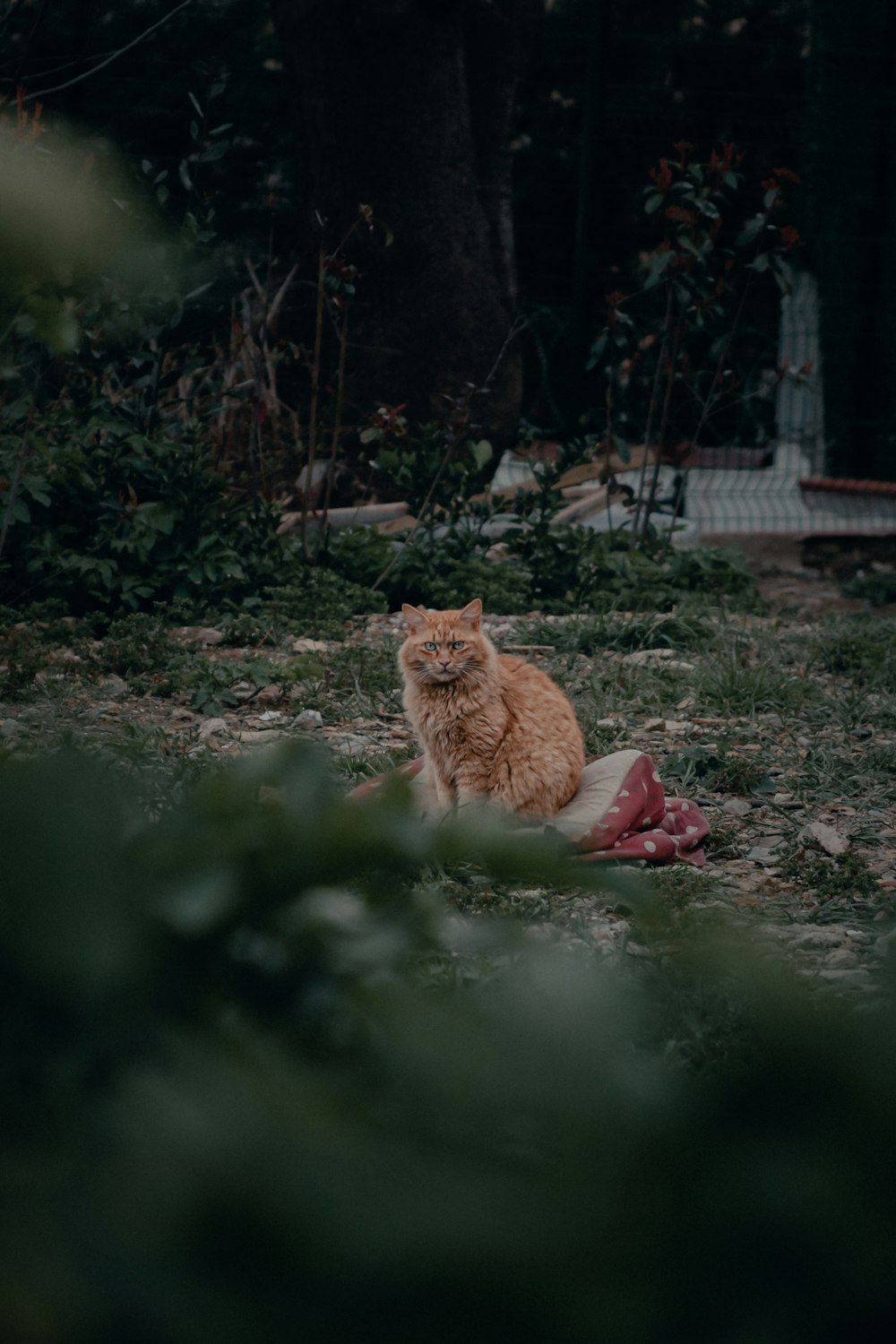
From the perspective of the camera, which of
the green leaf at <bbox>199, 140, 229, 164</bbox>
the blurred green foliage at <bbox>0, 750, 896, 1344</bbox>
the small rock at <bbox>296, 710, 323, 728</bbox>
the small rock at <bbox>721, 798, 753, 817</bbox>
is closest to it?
the blurred green foliage at <bbox>0, 750, 896, 1344</bbox>

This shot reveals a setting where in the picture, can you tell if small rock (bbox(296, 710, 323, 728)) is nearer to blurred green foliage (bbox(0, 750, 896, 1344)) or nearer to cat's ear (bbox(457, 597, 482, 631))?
cat's ear (bbox(457, 597, 482, 631))

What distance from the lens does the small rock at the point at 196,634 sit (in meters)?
4.87

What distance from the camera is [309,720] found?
396cm

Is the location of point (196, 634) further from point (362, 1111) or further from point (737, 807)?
point (362, 1111)

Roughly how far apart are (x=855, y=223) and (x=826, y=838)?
21.9 feet

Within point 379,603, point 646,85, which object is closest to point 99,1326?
point 379,603

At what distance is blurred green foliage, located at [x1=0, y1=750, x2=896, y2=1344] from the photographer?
34cm

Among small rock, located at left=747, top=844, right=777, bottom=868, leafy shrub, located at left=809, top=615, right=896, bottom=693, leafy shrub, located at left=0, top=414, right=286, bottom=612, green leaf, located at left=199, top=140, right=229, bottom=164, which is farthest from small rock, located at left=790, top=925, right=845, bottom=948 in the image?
green leaf, located at left=199, top=140, right=229, bottom=164

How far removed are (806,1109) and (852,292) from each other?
8.96 meters

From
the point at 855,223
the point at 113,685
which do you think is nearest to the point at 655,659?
the point at 113,685

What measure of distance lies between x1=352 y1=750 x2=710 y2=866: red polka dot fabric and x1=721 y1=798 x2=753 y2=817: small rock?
184 millimetres

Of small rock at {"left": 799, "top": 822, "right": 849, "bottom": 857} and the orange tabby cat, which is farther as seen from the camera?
the orange tabby cat

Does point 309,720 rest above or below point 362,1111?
below

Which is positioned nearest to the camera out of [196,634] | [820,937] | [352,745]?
[820,937]
